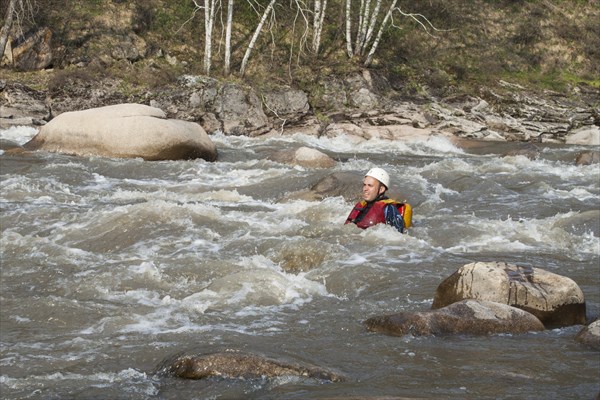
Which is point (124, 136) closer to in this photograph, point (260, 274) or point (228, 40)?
point (260, 274)

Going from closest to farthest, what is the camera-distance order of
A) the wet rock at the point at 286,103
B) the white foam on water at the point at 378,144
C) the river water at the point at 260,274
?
1. the river water at the point at 260,274
2. the white foam on water at the point at 378,144
3. the wet rock at the point at 286,103

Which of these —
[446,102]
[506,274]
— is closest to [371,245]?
Answer: [506,274]

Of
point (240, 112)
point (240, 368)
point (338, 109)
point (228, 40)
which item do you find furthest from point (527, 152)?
point (240, 368)

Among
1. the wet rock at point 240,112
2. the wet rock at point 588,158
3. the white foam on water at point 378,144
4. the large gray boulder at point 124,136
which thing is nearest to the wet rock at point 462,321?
the large gray boulder at point 124,136

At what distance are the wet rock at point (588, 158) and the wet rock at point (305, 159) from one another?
16.3 feet

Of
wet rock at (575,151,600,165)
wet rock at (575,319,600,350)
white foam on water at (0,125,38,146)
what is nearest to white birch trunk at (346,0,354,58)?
wet rock at (575,151,600,165)

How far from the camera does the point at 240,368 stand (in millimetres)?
4465

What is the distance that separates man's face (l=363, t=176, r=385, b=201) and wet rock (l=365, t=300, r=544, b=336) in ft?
8.99

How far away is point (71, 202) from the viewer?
10.2m

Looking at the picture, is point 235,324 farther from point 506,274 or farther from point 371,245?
point 371,245

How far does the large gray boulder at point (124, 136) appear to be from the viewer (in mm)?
13906

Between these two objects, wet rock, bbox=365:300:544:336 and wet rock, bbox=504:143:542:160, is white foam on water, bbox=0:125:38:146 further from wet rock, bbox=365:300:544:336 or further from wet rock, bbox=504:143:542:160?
wet rock, bbox=365:300:544:336

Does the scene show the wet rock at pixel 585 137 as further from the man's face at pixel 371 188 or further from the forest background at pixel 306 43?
the man's face at pixel 371 188

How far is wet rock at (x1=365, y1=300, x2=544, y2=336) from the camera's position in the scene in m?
5.36
